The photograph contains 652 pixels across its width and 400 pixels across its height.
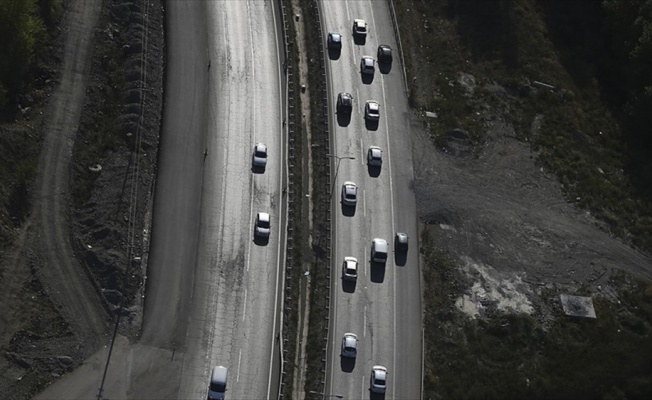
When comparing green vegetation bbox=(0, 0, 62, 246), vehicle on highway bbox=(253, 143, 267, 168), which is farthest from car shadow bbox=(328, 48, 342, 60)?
green vegetation bbox=(0, 0, 62, 246)

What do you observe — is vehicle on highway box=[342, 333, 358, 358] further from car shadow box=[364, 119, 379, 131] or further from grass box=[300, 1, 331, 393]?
car shadow box=[364, 119, 379, 131]

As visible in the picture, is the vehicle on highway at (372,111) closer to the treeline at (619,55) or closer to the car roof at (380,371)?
the treeline at (619,55)

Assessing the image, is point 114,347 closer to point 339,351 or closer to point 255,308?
point 255,308

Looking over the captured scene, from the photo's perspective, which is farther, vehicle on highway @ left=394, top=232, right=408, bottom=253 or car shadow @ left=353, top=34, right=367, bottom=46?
car shadow @ left=353, top=34, right=367, bottom=46

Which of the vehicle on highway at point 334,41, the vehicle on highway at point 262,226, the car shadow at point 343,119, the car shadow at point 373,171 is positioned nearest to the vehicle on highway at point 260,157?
the vehicle on highway at point 262,226

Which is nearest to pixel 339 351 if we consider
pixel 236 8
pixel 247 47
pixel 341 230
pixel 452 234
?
pixel 341 230
